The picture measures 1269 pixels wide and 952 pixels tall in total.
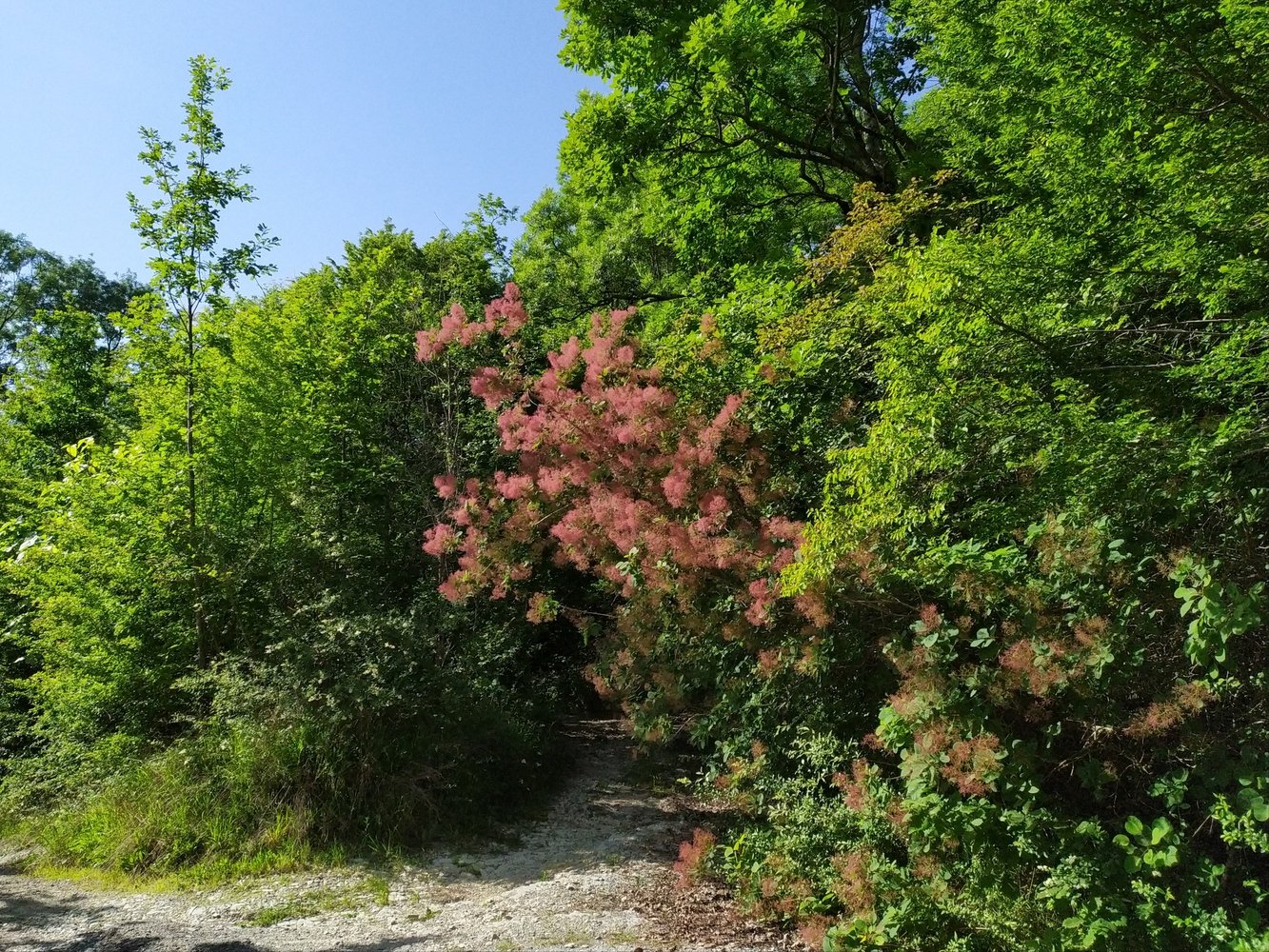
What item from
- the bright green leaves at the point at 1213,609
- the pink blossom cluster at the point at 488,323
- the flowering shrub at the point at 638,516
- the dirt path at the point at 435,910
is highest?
Answer: the pink blossom cluster at the point at 488,323

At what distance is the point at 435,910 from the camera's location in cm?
550

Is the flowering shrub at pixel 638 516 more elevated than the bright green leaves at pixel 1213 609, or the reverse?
the flowering shrub at pixel 638 516

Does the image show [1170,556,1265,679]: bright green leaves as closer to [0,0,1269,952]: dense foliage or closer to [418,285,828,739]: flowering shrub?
[0,0,1269,952]: dense foliage

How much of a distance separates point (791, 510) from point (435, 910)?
158 inches

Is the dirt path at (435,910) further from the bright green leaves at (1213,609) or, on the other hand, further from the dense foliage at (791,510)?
the bright green leaves at (1213,609)

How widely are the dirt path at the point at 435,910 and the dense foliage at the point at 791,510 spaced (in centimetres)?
45

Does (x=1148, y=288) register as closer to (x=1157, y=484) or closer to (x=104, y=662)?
(x=1157, y=484)

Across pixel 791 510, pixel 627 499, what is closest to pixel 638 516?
pixel 627 499

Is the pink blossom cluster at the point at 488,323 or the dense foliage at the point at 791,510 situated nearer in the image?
the dense foliage at the point at 791,510

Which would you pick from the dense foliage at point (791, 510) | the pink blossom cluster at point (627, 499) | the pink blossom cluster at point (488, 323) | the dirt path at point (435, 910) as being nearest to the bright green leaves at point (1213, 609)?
the dense foliage at point (791, 510)

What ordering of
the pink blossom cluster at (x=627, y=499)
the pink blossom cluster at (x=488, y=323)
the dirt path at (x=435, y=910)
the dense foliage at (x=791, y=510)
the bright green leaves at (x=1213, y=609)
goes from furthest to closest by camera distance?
the pink blossom cluster at (x=488, y=323) < the pink blossom cluster at (x=627, y=499) < the dirt path at (x=435, y=910) < the dense foliage at (x=791, y=510) < the bright green leaves at (x=1213, y=609)

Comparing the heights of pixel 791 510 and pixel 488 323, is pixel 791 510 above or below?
below

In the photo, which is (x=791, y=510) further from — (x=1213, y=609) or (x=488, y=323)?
(x=488, y=323)

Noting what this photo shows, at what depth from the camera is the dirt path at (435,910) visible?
4.90 metres
